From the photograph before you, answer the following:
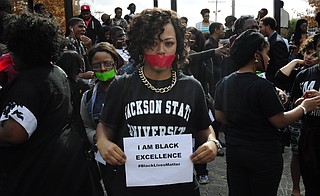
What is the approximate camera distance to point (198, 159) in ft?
6.74

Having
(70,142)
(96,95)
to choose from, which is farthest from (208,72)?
(70,142)

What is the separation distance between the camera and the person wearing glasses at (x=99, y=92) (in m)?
3.10

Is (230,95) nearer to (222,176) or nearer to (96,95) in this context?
(96,95)

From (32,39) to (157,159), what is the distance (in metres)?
1.10

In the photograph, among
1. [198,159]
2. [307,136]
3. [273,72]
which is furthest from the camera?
[273,72]

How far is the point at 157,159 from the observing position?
6.75ft

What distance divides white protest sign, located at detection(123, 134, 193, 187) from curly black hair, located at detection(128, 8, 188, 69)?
0.47m

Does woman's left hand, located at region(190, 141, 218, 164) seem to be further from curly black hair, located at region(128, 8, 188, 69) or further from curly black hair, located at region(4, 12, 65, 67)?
curly black hair, located at region(4, 12, 65, 67)

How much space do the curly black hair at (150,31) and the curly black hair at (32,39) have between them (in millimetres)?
579

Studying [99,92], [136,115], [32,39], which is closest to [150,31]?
[136,115]

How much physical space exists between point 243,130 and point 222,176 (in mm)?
2472

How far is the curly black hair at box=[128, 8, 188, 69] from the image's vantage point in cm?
216

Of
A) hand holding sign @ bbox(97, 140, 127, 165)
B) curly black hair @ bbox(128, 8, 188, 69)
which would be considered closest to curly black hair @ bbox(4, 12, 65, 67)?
curly black hair @ bbox(128, 8, 188, 69)

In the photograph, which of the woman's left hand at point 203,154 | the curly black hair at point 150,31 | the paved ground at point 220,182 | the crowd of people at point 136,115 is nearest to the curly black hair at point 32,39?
the crowd of people at point 136,115
